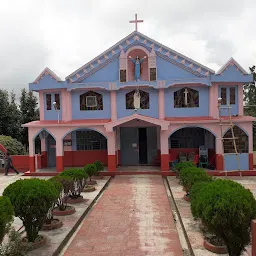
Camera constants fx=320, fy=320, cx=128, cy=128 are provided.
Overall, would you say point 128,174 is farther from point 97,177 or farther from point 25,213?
point 25,213

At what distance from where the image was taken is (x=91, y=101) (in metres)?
18.6

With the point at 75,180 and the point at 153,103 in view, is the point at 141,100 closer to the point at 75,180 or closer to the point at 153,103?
the point at 153,103

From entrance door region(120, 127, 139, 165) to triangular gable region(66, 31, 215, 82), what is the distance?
4.12 metres

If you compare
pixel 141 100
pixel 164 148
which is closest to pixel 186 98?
pixel 141 100

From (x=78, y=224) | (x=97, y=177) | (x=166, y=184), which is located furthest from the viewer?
(x=97, y=177)

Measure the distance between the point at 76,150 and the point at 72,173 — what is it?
8.91m

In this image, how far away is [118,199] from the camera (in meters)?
12.0

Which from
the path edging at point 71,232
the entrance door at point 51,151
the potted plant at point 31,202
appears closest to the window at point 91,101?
the entrance door at point 51,151

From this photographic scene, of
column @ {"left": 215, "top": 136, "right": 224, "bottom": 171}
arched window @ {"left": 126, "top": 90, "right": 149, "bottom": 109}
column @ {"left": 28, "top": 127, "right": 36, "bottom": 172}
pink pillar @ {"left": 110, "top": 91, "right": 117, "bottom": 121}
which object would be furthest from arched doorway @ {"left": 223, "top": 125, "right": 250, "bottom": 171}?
column @ {"left": 28, "top": 127, "right": 36, "bottom": 172}

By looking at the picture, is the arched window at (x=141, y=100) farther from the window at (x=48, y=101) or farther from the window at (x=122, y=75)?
Answer: the window at (x=48, y=101)

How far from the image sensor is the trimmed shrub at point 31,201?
22.3 feet

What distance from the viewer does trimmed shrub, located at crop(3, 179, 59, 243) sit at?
22.3ft

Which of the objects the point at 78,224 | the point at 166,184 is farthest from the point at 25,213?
the point at 166,184

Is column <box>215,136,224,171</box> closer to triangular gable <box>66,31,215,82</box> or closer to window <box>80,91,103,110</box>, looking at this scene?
triangular gable <box>66,31,215,82</box>
